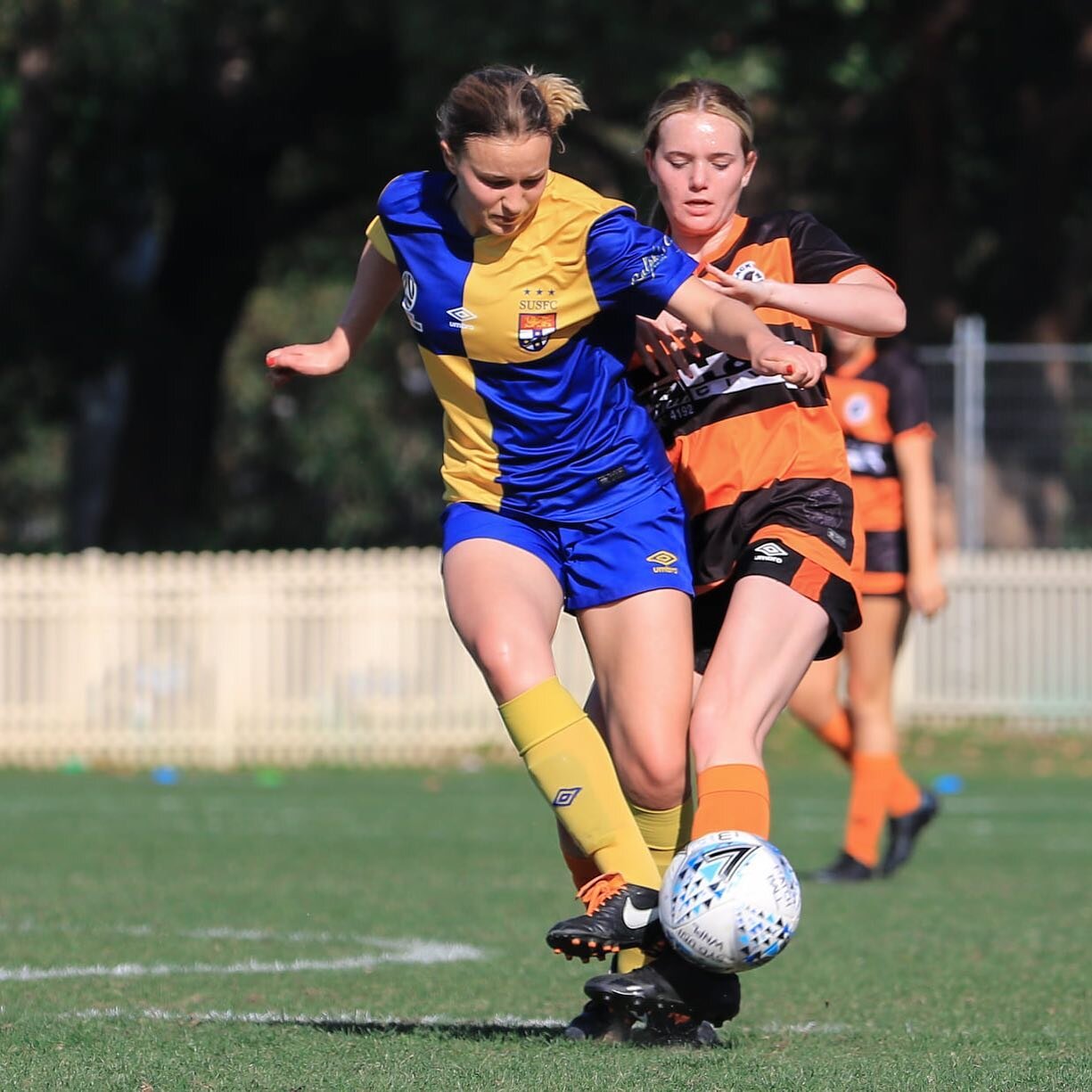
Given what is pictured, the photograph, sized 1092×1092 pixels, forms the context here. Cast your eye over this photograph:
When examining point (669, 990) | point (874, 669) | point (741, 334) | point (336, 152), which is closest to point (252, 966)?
point (669, 990)

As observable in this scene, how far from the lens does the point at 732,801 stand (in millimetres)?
4754

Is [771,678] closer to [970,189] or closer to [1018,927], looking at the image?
[1018,927]

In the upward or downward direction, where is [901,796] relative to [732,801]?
downward

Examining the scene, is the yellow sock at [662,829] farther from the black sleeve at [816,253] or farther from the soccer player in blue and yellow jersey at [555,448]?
the black sleeve at [816,253]

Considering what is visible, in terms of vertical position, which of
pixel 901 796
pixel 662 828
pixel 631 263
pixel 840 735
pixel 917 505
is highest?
pixel 631 263

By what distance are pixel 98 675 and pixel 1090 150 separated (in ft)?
44.9

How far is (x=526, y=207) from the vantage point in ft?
15.4

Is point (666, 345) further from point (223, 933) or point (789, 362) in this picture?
point (223, 933)

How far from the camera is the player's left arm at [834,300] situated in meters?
4.70

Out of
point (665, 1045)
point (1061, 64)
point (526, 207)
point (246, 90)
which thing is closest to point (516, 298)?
point (526, 207)

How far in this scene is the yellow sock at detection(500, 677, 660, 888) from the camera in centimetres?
475

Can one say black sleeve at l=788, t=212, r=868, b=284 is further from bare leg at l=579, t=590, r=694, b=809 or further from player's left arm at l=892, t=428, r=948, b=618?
player's left arm at l=892, t=428, r=948, b=618

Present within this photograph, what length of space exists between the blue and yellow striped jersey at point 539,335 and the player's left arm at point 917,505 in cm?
377

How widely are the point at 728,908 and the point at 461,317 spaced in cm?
145
